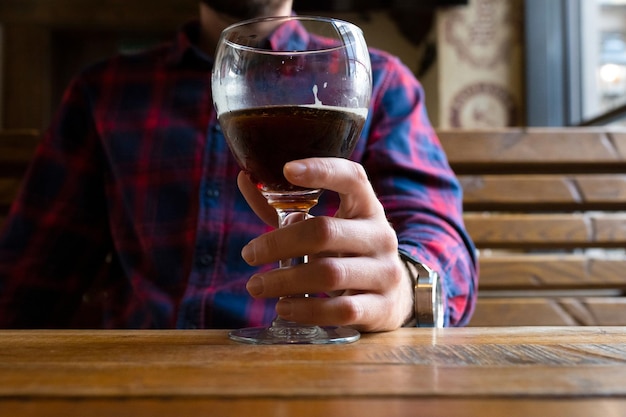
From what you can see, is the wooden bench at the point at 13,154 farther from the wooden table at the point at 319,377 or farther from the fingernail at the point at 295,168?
the fingernail at the point at 295,168

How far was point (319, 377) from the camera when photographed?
390mm

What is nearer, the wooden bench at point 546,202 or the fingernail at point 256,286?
the fingernail at point 256,286

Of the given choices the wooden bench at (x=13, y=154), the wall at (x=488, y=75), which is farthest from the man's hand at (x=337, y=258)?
the wall at (x=488, y=75)

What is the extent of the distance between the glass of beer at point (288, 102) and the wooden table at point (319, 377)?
0.25 feet

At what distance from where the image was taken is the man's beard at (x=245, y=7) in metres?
1.16

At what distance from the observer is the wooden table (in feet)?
1.07

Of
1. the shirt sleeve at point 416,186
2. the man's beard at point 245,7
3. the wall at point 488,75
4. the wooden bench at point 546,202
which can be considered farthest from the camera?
the wall at point 488,75

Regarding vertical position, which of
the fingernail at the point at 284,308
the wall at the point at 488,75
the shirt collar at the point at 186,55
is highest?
the wall at the point at 488,75

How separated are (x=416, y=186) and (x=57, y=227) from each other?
Answer: 59 cm

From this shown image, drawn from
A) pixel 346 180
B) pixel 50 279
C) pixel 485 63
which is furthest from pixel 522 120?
pixel 346 180

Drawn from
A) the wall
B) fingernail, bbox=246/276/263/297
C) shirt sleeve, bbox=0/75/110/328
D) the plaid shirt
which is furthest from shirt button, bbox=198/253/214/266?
the wall

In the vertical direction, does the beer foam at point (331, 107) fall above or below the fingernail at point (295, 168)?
above

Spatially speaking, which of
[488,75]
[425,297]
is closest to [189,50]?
[425,297]

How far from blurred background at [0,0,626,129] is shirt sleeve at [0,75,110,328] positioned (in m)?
1.51
